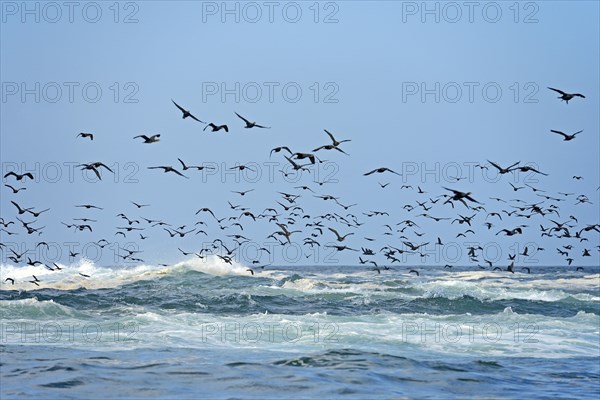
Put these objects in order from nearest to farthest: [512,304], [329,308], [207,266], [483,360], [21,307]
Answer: [483,360]
[21,307]
[329,308]
[512,304]
[207,266]

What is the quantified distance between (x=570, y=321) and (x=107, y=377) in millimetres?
19640

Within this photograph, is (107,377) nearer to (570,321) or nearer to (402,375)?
(402,375)

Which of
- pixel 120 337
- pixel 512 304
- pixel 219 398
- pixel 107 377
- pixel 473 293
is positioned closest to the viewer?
pixel 219 398

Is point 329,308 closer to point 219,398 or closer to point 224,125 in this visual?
point 224,125

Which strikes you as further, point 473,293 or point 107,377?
point 473,293

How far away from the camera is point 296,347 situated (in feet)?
69.1

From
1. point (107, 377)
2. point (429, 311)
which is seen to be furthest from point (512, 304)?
point (107, 377)

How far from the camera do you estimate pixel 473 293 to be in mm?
44188

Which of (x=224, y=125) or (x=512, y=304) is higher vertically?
(x=224, y=125)

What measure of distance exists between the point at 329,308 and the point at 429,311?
4.15 meters

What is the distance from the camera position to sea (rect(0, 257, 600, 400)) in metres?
15.6

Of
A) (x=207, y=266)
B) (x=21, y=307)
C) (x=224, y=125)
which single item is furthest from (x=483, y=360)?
(x=207, y=266)

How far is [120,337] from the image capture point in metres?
22.2

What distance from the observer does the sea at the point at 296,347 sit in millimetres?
15586
